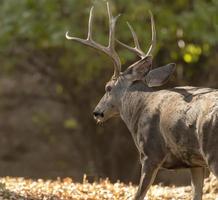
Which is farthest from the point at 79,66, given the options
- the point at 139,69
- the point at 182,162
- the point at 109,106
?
the point at 182,162

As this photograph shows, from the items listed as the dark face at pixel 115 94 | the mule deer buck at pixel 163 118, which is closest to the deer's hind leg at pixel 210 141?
the mule deer buck at pixel 163 118

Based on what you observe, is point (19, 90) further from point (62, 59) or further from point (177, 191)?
point (177, 191)

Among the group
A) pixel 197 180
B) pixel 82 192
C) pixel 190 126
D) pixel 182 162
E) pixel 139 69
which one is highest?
pixel 139 69

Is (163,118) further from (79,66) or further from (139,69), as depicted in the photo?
(79,66)

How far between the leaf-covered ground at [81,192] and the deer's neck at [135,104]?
0.95 meters

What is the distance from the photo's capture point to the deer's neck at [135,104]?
8.39 metres

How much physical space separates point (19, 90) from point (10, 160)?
1.76 meters

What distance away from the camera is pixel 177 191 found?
9.82 meters

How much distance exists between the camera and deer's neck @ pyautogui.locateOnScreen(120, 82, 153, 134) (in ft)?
27.5

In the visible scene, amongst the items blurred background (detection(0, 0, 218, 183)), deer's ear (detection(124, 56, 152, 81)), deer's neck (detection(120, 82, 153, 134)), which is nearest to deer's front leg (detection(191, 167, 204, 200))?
deer's neck (detection(120, 82, 153, 134))

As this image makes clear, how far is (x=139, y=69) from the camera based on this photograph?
8672 millimetres

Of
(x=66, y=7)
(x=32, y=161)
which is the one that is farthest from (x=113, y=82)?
(x=32, y=161)

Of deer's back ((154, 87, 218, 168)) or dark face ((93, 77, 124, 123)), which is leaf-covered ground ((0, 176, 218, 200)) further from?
deer's back ((154, 87, 218, 168))

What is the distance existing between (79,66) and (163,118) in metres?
7.54
